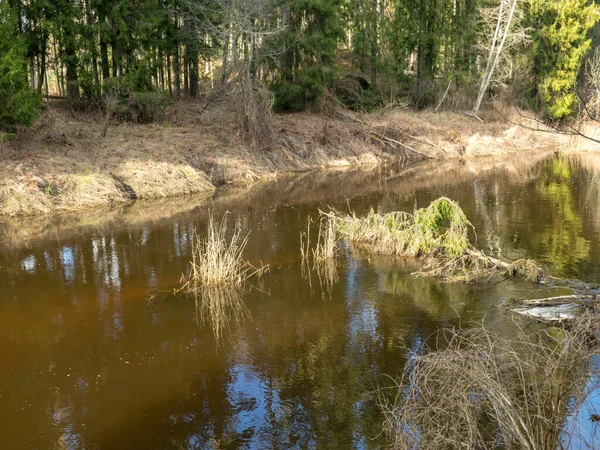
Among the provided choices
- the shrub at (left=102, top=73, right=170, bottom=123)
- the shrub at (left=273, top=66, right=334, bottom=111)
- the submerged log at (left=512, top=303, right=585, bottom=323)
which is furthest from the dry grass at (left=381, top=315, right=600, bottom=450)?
the shrub at (left=273, top=66, right=334, bottom=111)

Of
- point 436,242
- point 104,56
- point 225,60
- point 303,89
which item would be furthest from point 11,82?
point 303,89

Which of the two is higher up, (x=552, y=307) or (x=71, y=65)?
(x=71, y=65)

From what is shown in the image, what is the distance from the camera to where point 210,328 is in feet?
30.6

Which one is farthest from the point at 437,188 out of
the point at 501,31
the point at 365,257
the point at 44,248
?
the point at 501,31

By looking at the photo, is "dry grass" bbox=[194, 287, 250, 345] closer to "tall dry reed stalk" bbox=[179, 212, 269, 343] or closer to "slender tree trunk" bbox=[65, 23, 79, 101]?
"tall dry reed stalk" bbox=[179, 212, 269, 343]

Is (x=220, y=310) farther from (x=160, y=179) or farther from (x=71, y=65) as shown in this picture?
(x=71, y=65)

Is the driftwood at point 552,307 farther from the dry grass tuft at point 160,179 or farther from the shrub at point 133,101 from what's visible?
the shrub at point 133,101

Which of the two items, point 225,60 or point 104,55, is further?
point 225,60

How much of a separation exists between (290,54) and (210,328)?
77.8ft

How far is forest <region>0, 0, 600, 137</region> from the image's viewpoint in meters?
24.2

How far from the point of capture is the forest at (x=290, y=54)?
79.3 feet

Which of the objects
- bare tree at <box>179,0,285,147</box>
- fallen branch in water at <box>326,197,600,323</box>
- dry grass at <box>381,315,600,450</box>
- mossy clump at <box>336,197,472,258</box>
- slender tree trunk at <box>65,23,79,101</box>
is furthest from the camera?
bare tree at <box>179,0,285,147</box>

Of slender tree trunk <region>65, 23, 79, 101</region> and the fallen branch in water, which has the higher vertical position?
slender tree trunk <region>65, 23, 79, 101</region>

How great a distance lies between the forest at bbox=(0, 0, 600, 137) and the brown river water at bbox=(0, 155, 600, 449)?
654 centimetres
